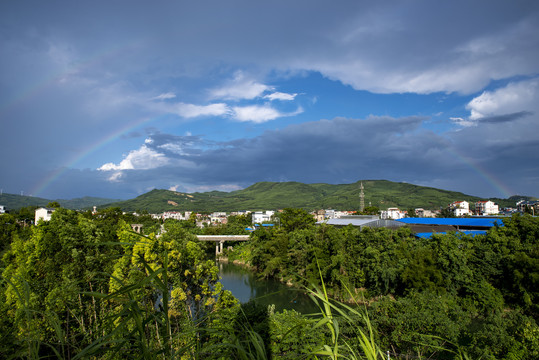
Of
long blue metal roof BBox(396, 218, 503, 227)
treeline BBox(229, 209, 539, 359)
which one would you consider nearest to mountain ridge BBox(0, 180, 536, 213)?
long blue metal roof BBox(396, 218, 503, 227)

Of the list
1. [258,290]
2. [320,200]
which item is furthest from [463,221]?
[320,200]

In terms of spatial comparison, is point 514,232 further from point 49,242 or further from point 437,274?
point 49,242

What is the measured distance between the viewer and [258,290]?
78.9 ft

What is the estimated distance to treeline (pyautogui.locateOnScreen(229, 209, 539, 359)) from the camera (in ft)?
30.4

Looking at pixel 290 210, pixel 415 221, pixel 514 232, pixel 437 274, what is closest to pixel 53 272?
pixel 437 274

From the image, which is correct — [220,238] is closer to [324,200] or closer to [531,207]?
[531,207]

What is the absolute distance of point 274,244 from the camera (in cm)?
2842

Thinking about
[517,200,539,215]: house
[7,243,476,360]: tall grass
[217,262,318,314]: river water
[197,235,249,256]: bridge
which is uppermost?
[7,243,476,360]: tall grass

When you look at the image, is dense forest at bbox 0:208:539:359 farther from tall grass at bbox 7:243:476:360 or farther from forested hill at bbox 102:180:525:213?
forested hill at bbox 102:180:525:213

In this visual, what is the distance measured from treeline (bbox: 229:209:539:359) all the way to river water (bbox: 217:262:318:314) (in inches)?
62.2

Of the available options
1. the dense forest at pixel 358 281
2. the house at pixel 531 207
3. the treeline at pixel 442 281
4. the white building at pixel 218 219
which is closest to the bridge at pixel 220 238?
the dense forest at pixel 358 281

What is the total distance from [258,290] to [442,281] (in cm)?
1283

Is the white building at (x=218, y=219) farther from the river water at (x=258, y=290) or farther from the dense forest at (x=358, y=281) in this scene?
the dense forest at (x=358, y=281)

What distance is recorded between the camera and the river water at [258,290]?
65.2 ft
